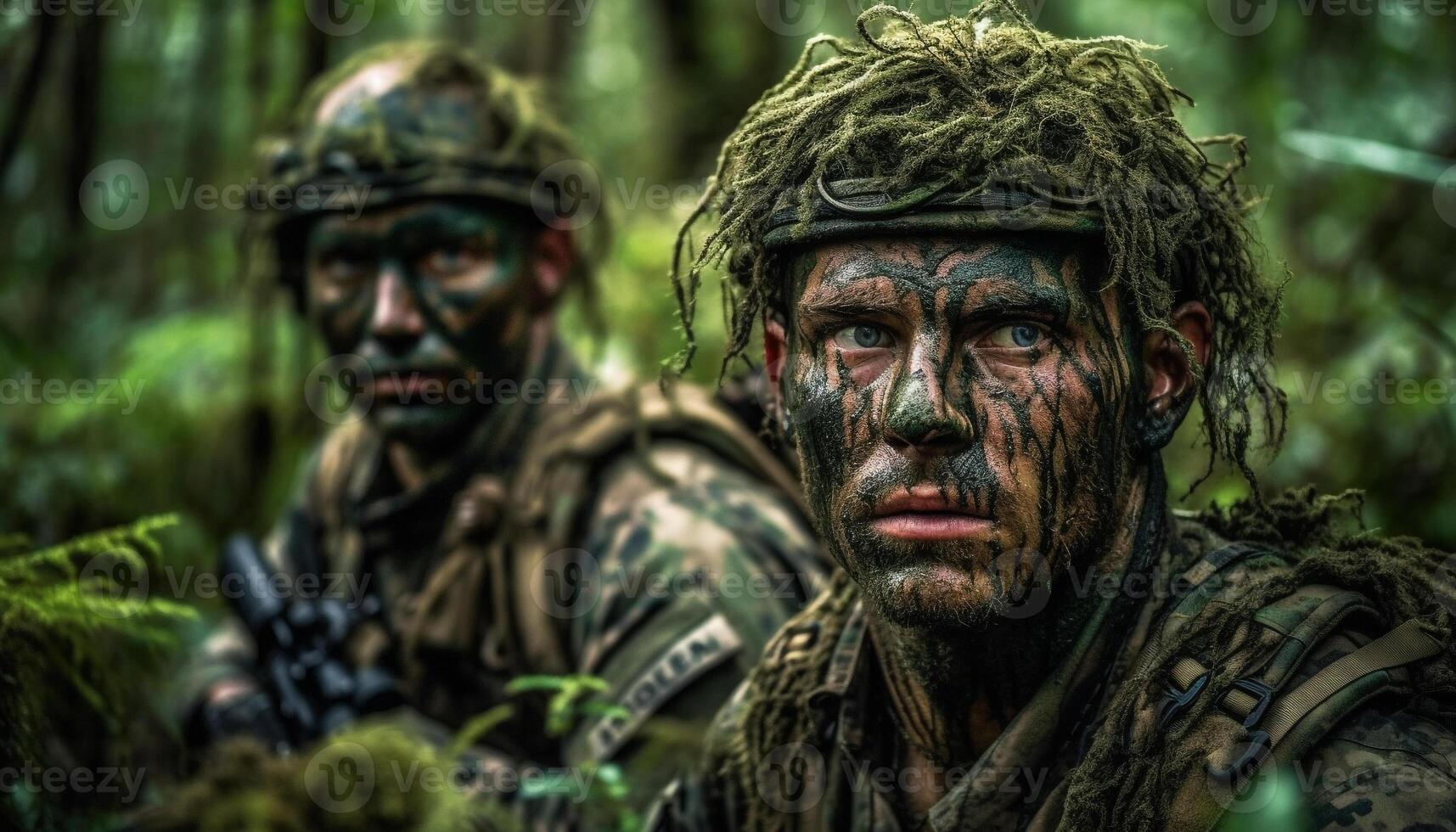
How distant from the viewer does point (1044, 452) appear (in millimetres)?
2297

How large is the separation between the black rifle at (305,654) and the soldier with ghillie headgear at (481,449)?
0.30 feet

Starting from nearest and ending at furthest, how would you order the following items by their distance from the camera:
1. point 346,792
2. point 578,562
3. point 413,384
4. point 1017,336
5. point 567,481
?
point 1017,336, point 346,792, point 578,562, point 567,481, point 413,384

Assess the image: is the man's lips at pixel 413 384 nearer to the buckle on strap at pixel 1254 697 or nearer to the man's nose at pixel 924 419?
the man's nose at pixel 924 419

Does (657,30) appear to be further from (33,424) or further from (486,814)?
(486,814)

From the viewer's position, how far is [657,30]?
26.0 ft

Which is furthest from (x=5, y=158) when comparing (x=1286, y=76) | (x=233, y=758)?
(x=1286, y=76)

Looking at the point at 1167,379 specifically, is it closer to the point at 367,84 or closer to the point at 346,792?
the point at 346,792

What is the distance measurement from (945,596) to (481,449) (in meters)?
2.78

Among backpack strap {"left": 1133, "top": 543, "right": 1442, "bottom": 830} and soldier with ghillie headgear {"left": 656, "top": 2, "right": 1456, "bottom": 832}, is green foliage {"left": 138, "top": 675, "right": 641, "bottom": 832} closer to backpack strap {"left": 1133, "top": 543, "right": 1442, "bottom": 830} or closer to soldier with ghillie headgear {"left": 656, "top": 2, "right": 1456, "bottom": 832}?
soldier with ghillie headgear {"left": 656, "top": 2, "right": 1456, "bottom": 832}

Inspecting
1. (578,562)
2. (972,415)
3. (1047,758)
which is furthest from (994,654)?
(578,562)

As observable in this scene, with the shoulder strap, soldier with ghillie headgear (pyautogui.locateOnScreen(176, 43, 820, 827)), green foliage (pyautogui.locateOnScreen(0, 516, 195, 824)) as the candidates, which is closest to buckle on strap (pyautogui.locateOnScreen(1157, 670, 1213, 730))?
soldier with ghillie headgear (pyautogui.locateOnScreen(176, 43, 820, 827))

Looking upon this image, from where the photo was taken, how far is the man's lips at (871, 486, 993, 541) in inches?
89.3

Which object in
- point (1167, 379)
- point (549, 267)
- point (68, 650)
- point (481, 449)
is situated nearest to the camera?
point (1167, 379)

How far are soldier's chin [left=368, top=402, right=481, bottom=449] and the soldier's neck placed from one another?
2407 millimetres
